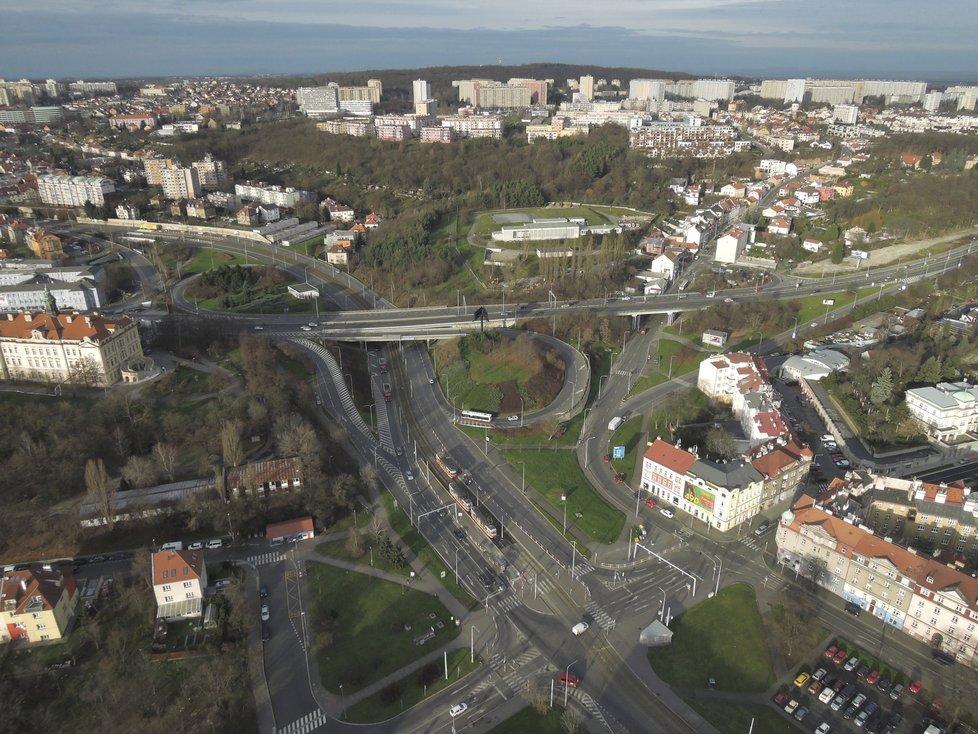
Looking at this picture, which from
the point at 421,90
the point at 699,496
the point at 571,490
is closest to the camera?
the point at 699,496

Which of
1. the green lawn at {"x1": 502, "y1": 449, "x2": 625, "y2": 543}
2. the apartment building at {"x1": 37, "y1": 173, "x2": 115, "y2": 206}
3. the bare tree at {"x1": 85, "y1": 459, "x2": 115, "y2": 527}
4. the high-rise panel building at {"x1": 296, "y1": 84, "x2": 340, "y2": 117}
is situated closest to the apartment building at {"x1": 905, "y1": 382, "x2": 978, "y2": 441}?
the green lawn at {"x1": 502, "y1": 449, "x2": 625, "y2": 543}

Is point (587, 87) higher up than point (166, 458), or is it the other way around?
point (587, 87)

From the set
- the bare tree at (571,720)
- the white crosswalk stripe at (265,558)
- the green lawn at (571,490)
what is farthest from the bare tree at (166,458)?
the bare tree at (571,720)

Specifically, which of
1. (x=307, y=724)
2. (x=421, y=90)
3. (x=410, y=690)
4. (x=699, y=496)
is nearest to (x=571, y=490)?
(x=699, y=496)

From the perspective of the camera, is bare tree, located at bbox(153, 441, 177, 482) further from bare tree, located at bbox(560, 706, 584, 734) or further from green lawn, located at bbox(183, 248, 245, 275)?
green lawn, located at bbox(183, 248, 245, 275)

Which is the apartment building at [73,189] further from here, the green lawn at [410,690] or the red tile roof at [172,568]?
the green lawn at [410,690]

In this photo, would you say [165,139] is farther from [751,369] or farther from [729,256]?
[751,369]

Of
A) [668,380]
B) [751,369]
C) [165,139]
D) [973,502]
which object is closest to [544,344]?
[668,380]

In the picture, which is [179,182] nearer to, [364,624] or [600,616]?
[364,624]

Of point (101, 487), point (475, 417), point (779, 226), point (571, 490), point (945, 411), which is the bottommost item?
point (571, 490)
